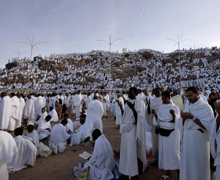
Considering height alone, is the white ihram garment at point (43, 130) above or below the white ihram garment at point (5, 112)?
below

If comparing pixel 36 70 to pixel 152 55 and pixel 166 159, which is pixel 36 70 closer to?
pixel 152 55

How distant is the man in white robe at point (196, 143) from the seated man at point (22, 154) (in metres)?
4.02

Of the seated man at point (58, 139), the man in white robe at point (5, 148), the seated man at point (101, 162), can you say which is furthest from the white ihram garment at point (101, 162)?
the seated man at point (58, 139)

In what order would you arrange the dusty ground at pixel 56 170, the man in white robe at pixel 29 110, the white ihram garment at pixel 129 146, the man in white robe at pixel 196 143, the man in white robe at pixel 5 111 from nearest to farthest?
the man in white robe at pixel 196 143 < the white ihram garment at pixel 129 146 < the dusty ground at pixel 56 170 < the man in white robe at pixel 5 111 < the man in white robe at pixel 29 110

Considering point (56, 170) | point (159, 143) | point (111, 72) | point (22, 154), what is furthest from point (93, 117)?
point (111, 72)

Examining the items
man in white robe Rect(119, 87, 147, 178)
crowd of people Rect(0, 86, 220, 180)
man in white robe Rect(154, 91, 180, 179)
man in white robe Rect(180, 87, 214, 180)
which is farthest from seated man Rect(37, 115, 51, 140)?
man in white robe Rect(180, 87, 214, 180)

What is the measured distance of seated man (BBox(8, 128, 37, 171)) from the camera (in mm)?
4859

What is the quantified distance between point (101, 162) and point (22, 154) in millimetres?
2440

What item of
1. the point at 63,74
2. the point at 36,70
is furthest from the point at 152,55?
the point at 36,70

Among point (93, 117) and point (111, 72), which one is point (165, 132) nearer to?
point (93, 117)

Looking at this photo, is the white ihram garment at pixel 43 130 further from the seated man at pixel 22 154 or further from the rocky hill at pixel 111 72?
the rocky hill at pixel 111 72

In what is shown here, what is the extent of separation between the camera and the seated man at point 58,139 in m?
6.29

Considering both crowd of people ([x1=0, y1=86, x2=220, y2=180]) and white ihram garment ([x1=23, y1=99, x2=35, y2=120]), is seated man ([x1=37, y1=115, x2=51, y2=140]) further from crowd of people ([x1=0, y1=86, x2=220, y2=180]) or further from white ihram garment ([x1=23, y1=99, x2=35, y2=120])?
white ihram garment ([x1=23, y1=99, x2=35, y2=120])

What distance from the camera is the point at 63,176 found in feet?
14.7
